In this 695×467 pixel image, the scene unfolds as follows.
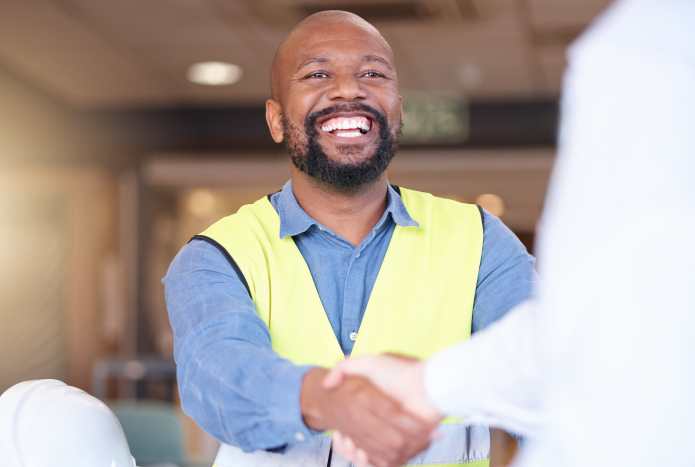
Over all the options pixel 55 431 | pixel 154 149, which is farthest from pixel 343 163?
pixel 154 149

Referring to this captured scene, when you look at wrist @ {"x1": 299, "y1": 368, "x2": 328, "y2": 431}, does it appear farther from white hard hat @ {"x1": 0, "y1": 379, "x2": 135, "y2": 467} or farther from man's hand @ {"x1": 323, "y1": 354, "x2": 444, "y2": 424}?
white hard hat @ {"x1": 0, "y1": 379, "x2": 135, "y2": 467}

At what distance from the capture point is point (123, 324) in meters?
5.93

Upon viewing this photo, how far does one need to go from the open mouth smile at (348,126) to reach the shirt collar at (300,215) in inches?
5.4

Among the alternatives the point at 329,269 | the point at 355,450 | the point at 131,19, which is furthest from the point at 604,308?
the point at 131,19

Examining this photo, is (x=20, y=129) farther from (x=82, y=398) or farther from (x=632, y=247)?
(x=632, y=247)

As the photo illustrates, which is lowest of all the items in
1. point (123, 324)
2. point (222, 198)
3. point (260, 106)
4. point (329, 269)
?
point (123, 324)

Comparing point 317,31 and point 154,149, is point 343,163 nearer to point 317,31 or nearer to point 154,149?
point 317,31

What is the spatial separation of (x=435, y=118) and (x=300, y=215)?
4446 mm

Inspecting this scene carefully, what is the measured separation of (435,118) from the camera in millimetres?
5699

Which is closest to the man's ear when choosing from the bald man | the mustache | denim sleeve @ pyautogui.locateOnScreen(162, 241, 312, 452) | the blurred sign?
the bald man

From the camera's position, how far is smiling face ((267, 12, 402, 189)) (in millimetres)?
1428

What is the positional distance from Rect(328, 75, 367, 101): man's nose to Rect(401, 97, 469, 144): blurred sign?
4.28 m

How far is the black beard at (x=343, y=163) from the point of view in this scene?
143 cm

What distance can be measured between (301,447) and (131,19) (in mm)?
3384
